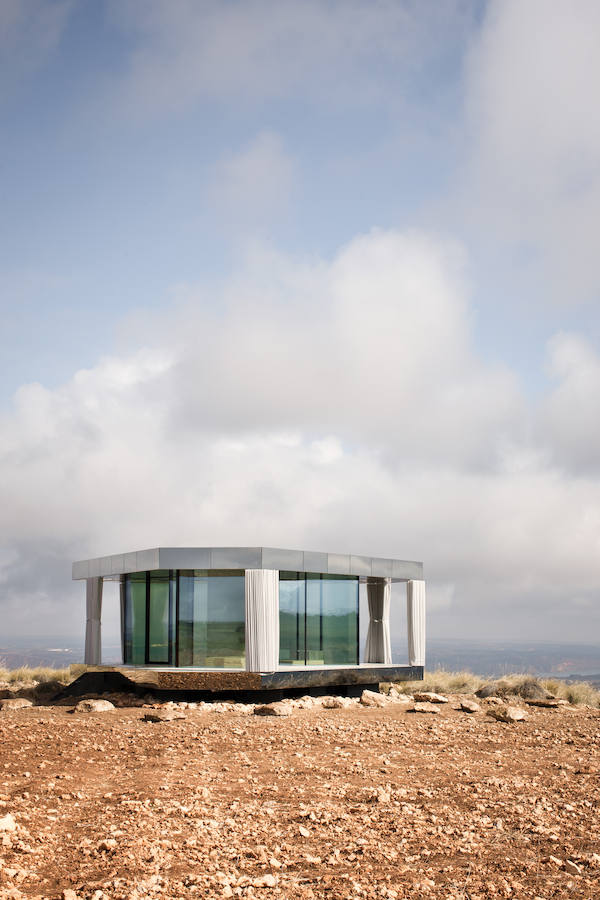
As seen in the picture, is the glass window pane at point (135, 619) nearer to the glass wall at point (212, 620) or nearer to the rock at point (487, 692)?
the glass wall at point (212, 620)

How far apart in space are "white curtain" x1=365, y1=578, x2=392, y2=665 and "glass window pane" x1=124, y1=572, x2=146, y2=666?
6.25 meters

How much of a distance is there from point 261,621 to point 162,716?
12.6 ft

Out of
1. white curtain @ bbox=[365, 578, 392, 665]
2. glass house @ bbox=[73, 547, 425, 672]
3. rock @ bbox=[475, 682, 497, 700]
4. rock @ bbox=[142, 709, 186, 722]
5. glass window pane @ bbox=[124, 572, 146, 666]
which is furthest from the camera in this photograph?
white curtain @ bbox=[365, 578, 392, 665]

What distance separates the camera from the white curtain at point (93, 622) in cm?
2005

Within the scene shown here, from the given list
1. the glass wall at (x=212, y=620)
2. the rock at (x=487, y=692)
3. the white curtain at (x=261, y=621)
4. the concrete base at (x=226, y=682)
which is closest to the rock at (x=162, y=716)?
the concrete base at (x=226, y=682)

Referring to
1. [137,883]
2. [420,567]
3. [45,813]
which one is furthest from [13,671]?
[137,883]

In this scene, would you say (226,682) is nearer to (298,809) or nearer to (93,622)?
(93,622)

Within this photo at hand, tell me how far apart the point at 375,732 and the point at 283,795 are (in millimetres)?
4198

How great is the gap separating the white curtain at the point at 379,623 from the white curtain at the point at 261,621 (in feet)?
18.5

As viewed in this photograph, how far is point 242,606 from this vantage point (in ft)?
56.6

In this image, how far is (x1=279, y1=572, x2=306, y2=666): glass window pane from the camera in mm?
18172

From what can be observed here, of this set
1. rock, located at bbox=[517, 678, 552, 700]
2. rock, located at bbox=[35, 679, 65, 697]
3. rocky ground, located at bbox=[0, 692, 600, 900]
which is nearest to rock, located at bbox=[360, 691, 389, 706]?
rocky ground, located at bbox=[0, 692, 600, 900]

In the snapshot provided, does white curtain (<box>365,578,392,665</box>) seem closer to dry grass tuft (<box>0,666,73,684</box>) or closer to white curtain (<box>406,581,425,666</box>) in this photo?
Answer: white curtain (<box>406,581,425,666</box>)

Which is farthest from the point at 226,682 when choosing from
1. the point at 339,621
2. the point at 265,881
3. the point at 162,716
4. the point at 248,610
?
the point at 265,881
